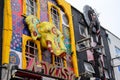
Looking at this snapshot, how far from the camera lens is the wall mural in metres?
14.4

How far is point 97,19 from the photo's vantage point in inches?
971

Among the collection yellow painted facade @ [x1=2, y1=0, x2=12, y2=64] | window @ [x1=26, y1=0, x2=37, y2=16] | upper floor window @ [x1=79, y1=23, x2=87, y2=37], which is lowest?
yellow painted facade @ [x1=2, y1=0, x2=12, y2=64]

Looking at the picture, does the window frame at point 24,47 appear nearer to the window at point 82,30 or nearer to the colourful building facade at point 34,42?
the colourful building facade at point 34,42

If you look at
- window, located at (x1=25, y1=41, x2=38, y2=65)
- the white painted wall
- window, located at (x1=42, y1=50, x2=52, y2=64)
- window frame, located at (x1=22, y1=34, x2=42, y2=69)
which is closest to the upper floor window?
the white painted wall

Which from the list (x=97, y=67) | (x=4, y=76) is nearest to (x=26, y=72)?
(x=4, y=76)

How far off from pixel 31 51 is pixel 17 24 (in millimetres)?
1855

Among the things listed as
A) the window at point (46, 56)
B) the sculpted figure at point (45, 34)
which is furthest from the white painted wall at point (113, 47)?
the sculpted figure at point (45, 34)

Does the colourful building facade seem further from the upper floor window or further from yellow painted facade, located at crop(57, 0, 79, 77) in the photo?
the upper floor window

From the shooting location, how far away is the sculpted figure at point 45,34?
15508 millimetres

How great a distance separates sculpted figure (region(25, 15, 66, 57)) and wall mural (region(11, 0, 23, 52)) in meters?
0.53

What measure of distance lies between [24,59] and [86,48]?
6.46 m

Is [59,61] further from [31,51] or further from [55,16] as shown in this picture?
[55,16]

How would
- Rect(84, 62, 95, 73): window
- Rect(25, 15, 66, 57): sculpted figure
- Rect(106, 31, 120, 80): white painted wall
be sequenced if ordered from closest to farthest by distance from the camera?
Rect(25, 15, 66, 57): sculpted figure
Rect(84, 62, 95, 73): window
Rect(106, 31, 120, 80): white painted wall

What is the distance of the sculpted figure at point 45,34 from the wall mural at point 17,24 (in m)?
0.53
